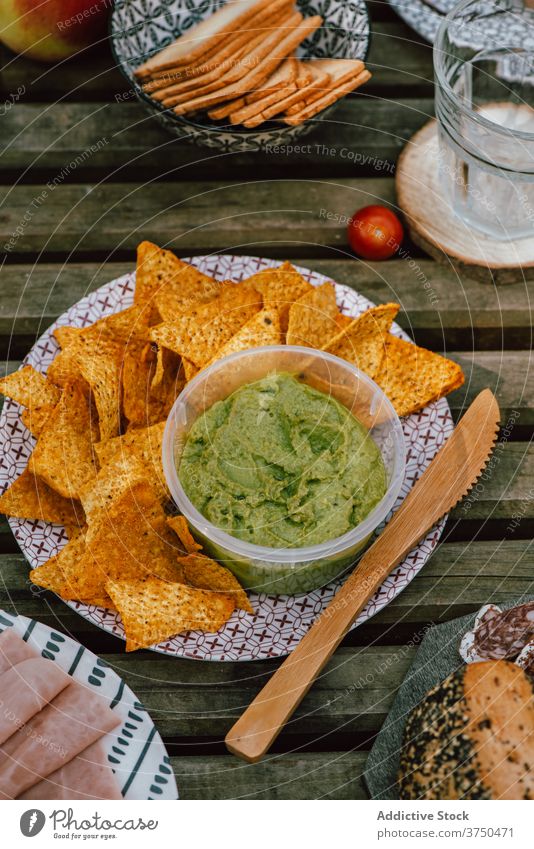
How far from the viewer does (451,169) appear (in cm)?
253

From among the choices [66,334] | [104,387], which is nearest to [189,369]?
[104,387]

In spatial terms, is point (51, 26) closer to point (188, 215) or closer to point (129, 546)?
point (188, 215)

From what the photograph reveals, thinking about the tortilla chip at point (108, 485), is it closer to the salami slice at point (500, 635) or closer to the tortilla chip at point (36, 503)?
the tortilla chip at point (36, 503)

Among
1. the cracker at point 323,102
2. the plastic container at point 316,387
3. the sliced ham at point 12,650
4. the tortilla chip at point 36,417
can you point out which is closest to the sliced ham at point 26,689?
the sliced ham at point 12,650

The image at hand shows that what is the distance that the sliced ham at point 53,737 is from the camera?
→ 5.94 ft

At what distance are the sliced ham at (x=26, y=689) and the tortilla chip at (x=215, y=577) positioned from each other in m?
0.34

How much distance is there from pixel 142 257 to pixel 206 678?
1.00 metres

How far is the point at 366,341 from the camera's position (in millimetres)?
2174

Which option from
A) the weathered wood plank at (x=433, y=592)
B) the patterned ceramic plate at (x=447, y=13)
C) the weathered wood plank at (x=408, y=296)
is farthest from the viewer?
the patterned ceramic plate at (x=447, y=13)

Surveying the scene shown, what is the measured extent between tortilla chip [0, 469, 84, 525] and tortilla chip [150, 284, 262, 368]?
1.38 feet

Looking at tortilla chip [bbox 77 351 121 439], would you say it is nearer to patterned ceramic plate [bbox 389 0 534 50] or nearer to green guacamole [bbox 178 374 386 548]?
green guacamole [bbox 178 374 386 548]

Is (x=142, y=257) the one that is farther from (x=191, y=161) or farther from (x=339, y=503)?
(x=339, y=503)

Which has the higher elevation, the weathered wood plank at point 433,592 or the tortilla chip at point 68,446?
the tortilla chip at point 68,446

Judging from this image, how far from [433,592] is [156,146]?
150 cm
